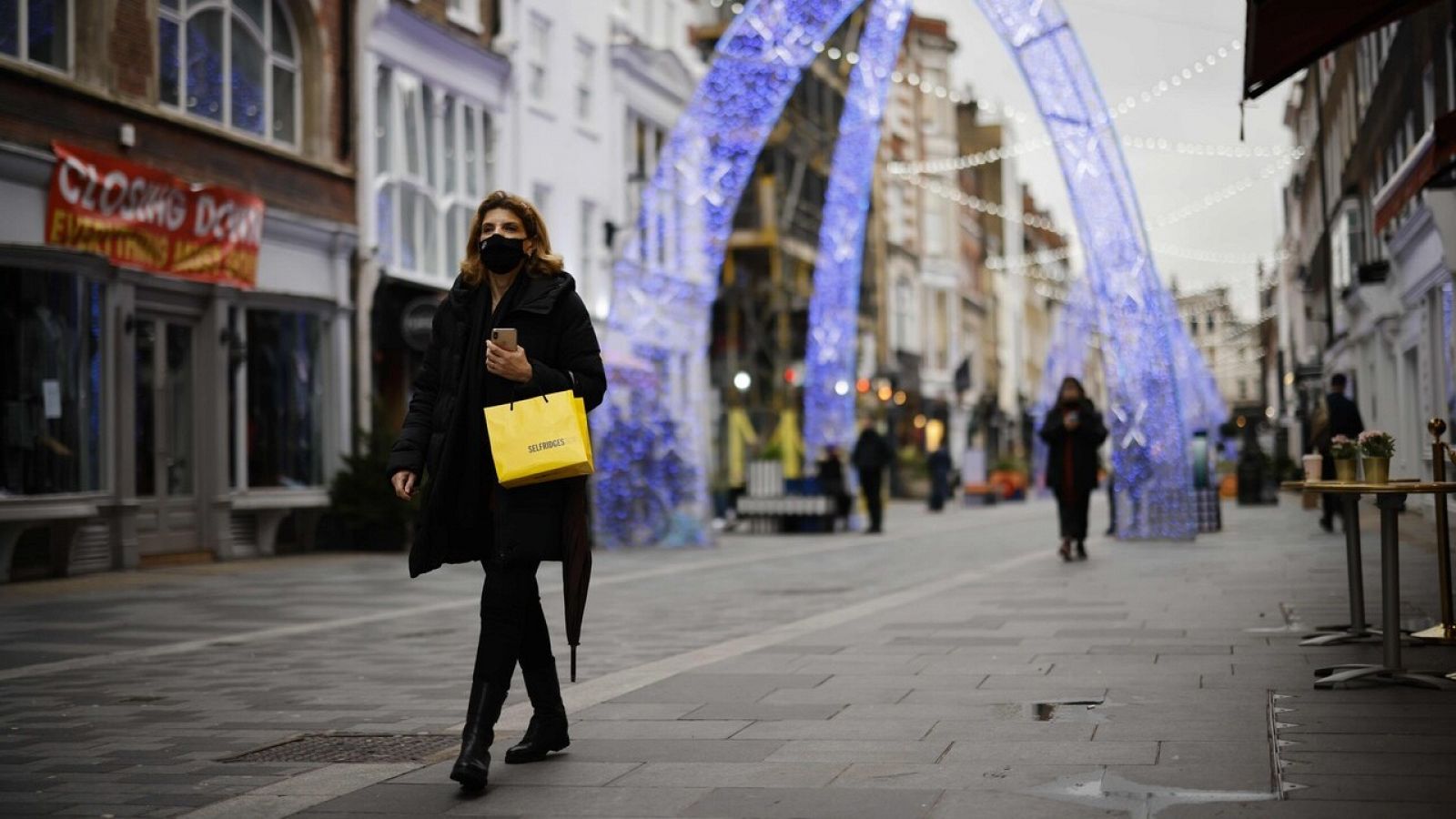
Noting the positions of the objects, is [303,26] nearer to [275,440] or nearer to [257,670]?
[275,440]

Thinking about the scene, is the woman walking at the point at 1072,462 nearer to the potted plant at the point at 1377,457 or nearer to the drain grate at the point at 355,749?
the potted plant at the point at 1377,457

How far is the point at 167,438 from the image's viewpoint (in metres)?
20.5

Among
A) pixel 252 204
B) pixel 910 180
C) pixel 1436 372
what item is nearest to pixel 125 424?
pixel 252 204

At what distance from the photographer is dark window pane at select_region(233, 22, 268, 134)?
22062 mm

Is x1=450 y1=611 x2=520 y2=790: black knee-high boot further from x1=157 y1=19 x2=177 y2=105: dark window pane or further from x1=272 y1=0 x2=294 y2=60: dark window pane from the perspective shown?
x1=272 y1=0 x2=294 y2=60: dark window pane

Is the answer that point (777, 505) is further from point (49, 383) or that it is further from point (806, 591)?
point (806, 591)

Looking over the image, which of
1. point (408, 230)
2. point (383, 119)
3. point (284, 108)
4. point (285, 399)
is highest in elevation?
point (383, 119)

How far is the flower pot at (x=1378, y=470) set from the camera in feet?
24.6

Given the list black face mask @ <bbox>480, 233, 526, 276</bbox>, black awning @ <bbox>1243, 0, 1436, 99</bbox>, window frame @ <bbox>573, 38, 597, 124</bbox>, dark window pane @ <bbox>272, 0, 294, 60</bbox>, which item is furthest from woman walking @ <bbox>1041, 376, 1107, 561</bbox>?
window frame @ <bbox>573, 38, 597, 124</bbox>

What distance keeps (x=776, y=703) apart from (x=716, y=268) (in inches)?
638

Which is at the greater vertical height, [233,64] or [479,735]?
[233,64]

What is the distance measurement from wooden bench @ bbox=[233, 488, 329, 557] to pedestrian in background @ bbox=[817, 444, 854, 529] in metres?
8.71

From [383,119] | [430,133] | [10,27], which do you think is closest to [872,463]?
[430,133]

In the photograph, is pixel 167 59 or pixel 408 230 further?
pixel 408 230
